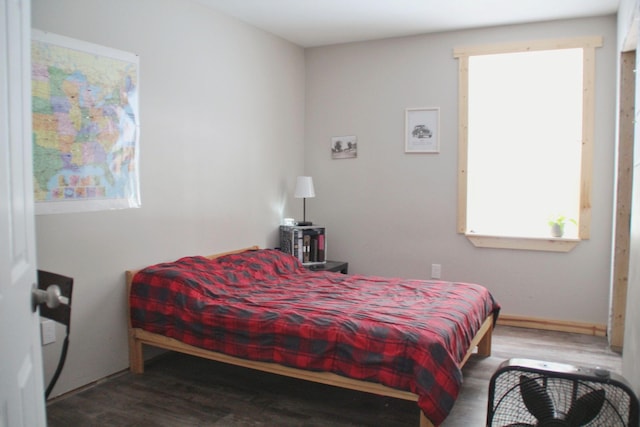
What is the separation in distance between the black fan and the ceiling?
293 cm

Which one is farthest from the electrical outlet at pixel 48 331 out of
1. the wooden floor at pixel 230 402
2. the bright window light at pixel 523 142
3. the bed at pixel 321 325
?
the bright window light at pixel 523 142

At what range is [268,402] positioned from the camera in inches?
110

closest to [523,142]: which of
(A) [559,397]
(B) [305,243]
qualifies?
(B) [305,243]

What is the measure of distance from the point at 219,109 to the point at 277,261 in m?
1.27

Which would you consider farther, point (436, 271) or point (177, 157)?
point (436, 271)

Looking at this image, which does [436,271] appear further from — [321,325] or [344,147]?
[321,325]

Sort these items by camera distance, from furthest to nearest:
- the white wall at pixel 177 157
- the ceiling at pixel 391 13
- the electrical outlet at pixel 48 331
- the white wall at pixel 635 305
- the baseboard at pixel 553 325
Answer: the baseboard at pixel 553 325
the ceiling at pixel 391 13
the white wall at pixel 177 157
the electrical outlet at pixel 48 331
the white wall at pixel 635 305

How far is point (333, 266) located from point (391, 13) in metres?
2.18

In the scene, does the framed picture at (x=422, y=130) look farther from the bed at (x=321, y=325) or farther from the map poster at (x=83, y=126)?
the map poster at (x=83, y=126)

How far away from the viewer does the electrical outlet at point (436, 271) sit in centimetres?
464

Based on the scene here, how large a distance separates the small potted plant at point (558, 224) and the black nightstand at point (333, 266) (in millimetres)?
1811

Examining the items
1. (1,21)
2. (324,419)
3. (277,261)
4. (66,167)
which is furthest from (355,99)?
(1,21)

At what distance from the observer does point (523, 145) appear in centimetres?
449

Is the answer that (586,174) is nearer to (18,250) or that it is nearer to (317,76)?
(317,76)
